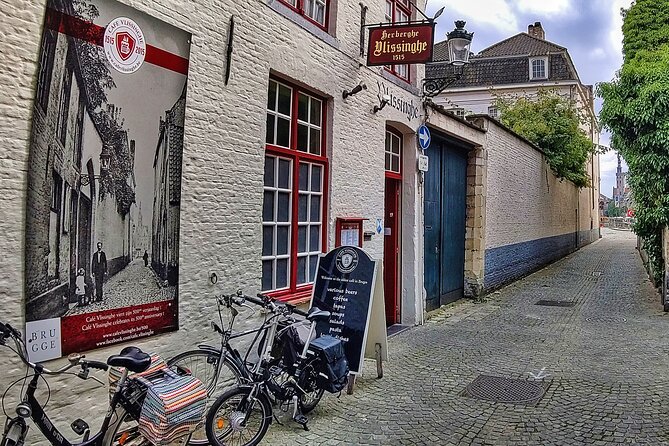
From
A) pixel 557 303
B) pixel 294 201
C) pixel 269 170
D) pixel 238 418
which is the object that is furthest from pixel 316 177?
pixel 557 303

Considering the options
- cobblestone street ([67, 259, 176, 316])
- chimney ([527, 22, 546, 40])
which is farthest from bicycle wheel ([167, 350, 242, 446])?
chimney ([527, 22, 546, 40])

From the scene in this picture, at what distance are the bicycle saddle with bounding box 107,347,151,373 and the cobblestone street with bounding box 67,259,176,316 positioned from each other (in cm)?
90

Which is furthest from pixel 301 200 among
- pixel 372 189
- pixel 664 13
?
pixel 664 13

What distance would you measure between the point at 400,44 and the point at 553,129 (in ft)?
42.9

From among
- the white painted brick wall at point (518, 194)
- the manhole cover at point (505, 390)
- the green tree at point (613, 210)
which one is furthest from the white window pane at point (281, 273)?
the green tree at point (613, 210)

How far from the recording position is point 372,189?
8.03 metres

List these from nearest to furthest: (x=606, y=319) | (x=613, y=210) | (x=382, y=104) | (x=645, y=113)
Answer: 1. (x=382, y=104)
2. (x=606, y=319)
3. (x=645, y=113)
4. (x=613, y=210)

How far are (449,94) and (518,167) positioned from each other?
18.3 metres

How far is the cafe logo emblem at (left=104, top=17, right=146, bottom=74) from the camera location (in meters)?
4.11

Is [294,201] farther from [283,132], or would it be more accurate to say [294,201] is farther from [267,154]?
[283,132]

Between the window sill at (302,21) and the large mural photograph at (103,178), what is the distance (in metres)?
1.46

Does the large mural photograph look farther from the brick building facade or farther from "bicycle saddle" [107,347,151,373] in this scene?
"bicycle saddle" [107,347,151,373]

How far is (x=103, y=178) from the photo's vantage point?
163 inches

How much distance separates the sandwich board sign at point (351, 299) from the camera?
5785 millimetres
